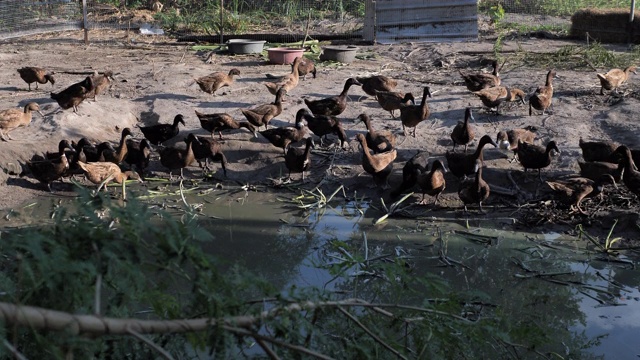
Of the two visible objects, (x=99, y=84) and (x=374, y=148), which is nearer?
(x=374, y=148)

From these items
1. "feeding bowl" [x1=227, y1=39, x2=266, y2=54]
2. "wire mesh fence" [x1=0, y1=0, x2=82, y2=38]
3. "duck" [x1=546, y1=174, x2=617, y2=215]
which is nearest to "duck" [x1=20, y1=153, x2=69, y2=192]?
"duck" [x1=546, y1=174, x2=617, y2=215]

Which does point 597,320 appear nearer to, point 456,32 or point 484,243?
point 484,243

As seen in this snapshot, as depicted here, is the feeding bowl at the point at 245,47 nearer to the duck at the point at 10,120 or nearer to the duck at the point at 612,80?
the duck at the point at 10,120

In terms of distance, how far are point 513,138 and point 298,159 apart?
3087 millimetres

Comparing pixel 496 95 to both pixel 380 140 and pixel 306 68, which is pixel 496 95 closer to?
pixel 380 140

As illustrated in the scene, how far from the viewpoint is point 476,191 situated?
30.9ft

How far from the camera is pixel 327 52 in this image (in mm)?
16906

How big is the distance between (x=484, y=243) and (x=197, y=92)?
24.2ft

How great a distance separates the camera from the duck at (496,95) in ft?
39.8

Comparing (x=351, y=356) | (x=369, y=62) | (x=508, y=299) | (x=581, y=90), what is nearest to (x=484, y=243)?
(x=508, y=299)

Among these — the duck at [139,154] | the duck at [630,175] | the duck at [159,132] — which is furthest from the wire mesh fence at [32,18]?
the duck at [630,175]

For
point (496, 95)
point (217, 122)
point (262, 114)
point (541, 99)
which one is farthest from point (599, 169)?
point (217, 122)

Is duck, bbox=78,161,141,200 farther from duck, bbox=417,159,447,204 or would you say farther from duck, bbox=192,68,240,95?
duck, bbox=417,159,447,204

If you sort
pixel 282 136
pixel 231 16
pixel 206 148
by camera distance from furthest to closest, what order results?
pixel 231 16, pixel 282 136, pixel 206 148
